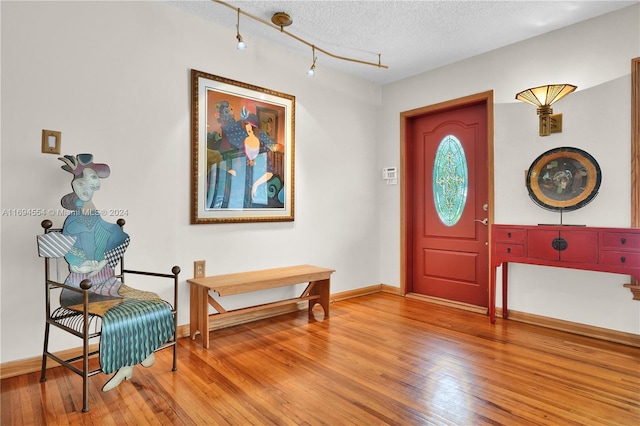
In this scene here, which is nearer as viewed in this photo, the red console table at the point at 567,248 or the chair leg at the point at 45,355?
the chair leg at the point at 45,355

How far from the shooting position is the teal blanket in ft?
6.31

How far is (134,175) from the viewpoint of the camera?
2.73m

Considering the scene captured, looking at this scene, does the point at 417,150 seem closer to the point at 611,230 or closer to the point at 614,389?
the point at 611,230

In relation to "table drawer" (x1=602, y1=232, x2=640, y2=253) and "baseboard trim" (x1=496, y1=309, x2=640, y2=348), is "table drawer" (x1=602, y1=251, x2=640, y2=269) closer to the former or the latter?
"table drawer" (x1=602, y1=232, x2=640, y2=253)

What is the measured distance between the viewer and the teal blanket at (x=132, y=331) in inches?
75.7

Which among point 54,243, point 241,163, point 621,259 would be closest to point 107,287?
point 54,243

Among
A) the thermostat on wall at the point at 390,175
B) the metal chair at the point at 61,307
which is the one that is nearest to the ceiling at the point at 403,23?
the thermostat on wall at the point at 390,175

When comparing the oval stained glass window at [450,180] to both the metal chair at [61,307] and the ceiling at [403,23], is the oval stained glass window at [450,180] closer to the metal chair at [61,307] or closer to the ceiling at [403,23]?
the ceiling at [403,23]

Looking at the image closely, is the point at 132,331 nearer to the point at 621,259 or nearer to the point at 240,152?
the point at 240,152

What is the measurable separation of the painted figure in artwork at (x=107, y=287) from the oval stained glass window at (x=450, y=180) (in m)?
3.05

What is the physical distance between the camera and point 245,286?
115 inches

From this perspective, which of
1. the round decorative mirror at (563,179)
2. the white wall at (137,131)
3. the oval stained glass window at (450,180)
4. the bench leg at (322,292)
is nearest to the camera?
the white wall at (137,131)

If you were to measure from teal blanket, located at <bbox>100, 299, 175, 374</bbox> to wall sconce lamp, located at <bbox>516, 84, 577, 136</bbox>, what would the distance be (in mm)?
3241

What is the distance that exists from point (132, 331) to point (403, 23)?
9.93ft
